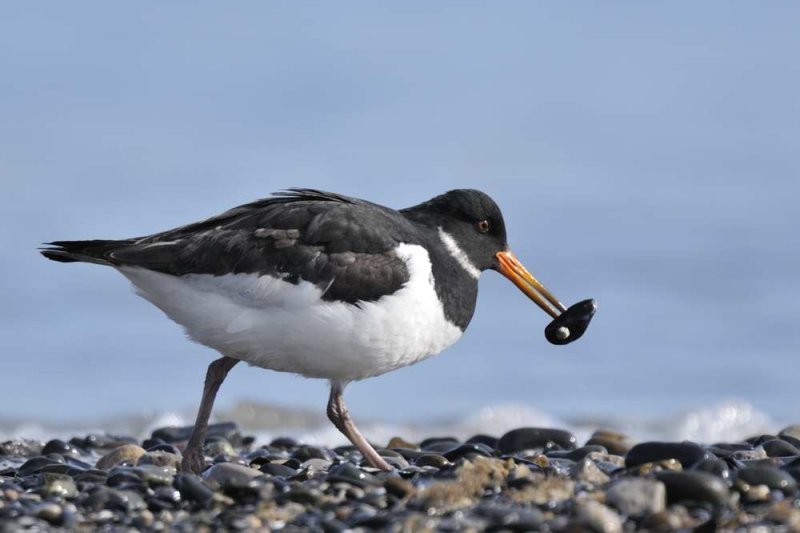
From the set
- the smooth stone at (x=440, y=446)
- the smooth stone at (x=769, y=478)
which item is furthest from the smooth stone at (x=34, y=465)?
the smooth stone at (x=769, y=478)

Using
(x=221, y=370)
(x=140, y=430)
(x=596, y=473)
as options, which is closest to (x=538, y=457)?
(x=596, y=473)

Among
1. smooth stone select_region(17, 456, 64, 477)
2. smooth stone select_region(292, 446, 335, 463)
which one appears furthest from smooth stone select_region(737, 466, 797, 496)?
smooth stone select_region(17, 456, 64, 477)

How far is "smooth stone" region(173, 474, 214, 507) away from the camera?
5797 mm

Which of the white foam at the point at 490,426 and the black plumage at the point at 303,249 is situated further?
the white foam at the point at 490,426

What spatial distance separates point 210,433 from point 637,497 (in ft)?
15.9

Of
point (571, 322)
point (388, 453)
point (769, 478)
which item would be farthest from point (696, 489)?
point (388, 453)

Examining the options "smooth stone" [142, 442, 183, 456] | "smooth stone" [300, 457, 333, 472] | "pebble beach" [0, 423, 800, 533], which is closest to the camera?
"pebble beach" [0, 423, 800, 533]

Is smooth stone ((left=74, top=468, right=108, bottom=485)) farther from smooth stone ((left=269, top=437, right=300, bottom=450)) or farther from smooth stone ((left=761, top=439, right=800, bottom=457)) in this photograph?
smooth stone ((left=761, top=439, right=800, bottom=457))

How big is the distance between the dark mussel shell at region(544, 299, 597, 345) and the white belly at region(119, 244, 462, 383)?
126 centimetres

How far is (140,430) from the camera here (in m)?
11.5

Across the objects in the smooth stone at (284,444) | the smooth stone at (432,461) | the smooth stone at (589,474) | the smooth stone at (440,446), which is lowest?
the smooth stone at (589,474)

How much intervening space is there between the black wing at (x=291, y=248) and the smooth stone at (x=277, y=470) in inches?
38.5

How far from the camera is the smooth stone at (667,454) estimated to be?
21.1 feet

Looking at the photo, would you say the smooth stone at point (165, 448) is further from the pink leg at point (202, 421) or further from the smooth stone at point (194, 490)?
the smooth stone at point (194, 490)
